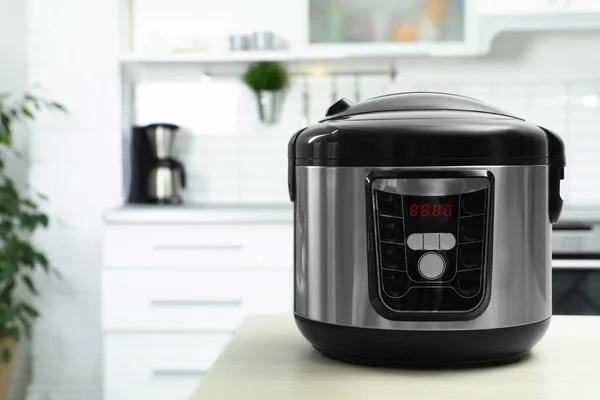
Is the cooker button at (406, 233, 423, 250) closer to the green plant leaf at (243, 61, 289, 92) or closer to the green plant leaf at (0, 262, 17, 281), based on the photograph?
the green plant leaf at (0, 262, 17, 281)

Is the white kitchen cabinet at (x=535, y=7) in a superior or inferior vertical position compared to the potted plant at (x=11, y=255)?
superior

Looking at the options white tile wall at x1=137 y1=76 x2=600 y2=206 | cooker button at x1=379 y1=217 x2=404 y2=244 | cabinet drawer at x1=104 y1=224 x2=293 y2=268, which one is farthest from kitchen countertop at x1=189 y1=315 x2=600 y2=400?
white tile wall at x1=137 y1=76 x2=600 y2=206

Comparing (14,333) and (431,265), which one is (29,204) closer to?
(14,333)

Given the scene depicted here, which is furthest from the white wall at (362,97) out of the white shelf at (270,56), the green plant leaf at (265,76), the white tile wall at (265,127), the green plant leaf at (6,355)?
the green plant leaf at (6,355)

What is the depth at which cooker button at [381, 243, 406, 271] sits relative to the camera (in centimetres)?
73

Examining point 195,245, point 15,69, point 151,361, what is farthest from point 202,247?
point 15,69

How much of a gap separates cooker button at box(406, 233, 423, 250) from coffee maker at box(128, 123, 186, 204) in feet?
8.30

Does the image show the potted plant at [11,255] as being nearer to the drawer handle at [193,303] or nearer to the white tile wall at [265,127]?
the drawer handle at [193,303]

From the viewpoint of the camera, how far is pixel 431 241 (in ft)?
2.37

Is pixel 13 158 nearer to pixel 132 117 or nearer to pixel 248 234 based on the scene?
pixel 132 117

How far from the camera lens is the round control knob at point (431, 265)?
73 cm

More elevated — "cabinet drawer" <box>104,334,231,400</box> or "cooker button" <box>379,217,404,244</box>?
"cooker button" <box>379,217,404,244</box>

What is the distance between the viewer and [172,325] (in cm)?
286

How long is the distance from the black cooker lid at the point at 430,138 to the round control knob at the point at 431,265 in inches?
3.2
